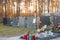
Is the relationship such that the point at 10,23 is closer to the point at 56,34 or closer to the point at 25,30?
the point at 25,30

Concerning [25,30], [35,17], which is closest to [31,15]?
[35,17]

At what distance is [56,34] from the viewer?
9.39 feet

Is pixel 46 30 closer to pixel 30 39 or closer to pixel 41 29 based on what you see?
pixel 41 29

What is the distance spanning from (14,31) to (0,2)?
1.88 ft

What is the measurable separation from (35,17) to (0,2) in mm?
674

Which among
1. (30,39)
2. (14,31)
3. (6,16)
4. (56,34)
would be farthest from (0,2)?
(56,34)

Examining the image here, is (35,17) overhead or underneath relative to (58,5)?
underneath

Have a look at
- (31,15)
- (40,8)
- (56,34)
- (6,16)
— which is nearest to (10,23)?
(6,16)

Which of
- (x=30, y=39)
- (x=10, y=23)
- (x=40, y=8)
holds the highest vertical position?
(x=40, y=8)

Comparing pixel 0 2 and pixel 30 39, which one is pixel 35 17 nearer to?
pixel 30 39

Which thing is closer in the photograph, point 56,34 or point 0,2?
point 56,34

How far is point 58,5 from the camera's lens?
9.57 ft

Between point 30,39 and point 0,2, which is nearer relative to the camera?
point 30,39

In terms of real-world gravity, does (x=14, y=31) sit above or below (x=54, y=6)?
below
